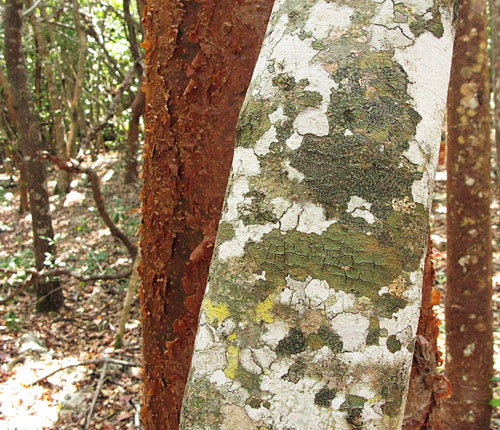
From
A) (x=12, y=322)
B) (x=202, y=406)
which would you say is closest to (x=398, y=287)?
(x=202, y=406)

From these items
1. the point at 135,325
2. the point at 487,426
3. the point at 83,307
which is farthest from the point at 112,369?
the point at 487,426

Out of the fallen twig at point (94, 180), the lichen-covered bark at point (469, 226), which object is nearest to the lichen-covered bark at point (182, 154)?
the lichen-covered bark at point (469, 226)

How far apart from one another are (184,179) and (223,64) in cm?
37

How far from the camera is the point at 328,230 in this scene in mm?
718

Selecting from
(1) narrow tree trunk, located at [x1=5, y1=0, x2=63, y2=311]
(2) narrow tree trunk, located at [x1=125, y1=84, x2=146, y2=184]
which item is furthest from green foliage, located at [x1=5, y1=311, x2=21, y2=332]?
(2) narrow tree trunk, located at [x1=125, y1=84, x2=146, y2=184]

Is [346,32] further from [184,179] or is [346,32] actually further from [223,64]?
[184,179]

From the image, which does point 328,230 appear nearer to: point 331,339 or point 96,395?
point 331,339

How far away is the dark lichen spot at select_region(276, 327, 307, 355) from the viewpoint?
27.2 inches

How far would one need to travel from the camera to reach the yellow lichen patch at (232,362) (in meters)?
0.71

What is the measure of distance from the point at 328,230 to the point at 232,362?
24cm

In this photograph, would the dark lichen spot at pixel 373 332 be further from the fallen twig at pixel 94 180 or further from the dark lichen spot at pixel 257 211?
the fallen twig at pixel 94 180

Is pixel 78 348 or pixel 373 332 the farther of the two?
pixel 78 348

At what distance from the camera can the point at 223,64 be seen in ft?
4.82

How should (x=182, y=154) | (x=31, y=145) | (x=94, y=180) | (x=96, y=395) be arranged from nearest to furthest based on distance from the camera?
(x=182, y=154), (x=96, y=395), (x=94, y=180), (x=31, y=145)
